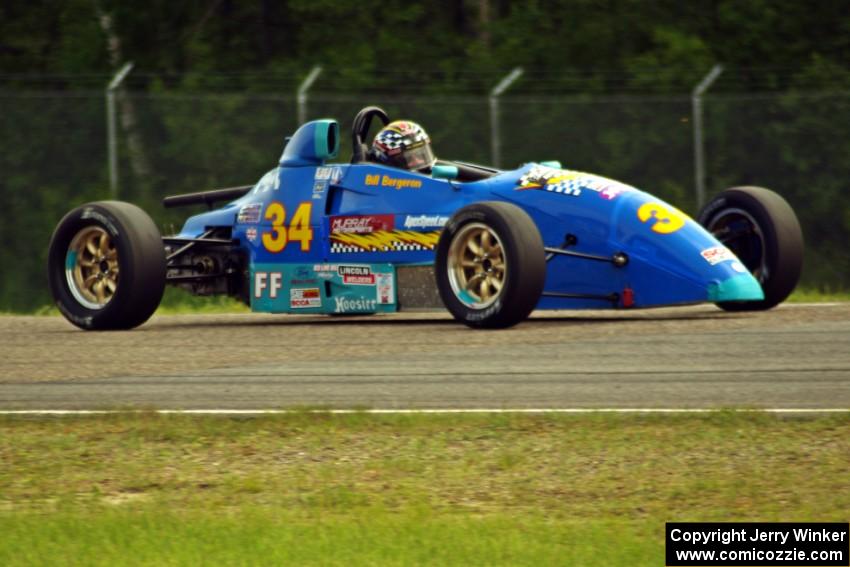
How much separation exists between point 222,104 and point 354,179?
7.69 metres

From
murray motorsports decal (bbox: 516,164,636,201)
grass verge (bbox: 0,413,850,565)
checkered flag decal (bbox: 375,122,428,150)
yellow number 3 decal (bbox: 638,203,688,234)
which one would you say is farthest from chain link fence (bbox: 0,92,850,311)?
grass verge (bbox: 0,413,850,565)

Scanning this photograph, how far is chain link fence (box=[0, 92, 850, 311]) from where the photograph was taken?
17.8 meters

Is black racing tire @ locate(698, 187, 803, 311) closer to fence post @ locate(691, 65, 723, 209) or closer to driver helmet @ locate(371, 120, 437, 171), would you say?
driver helmet @ locate(371, 120, 437, 171)

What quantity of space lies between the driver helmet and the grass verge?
4975 millimetres

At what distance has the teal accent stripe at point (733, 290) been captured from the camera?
10.5 metres

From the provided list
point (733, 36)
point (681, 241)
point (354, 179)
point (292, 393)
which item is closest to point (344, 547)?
point (292, 393)

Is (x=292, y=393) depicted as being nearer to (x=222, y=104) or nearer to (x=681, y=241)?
(x=681, y=241)

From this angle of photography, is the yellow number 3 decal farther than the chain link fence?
No

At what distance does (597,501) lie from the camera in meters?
5.79

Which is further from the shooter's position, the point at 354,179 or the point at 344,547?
the point at 354,179

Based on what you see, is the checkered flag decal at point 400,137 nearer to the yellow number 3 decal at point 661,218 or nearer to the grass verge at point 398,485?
the yellow number 3 decal at point 661,218

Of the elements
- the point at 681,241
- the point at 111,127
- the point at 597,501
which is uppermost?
the point at 111,127

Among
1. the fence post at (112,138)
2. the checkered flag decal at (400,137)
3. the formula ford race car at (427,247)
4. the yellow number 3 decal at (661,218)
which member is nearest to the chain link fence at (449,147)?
the fence post at (112,138)

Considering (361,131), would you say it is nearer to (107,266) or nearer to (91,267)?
(107,266)
